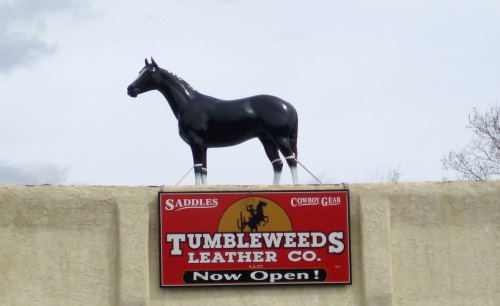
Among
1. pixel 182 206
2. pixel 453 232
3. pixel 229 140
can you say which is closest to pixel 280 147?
pixel 229 140

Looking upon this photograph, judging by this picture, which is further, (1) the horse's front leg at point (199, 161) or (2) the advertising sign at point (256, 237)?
(1) the horse's front leg at point (199, 161)

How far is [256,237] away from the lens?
54.5 feet

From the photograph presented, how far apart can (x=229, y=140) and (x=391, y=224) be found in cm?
308

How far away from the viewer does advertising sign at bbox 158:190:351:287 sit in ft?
54.1

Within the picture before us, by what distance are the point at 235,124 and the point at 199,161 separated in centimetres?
87

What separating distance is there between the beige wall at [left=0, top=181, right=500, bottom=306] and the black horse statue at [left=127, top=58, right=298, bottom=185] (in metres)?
0.98

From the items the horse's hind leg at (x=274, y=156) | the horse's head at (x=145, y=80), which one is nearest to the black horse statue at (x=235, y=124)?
the horse's hind leg at (x=274, y=156)

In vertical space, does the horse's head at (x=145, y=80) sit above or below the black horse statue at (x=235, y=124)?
above

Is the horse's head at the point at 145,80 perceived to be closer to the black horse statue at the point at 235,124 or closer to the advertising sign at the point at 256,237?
the black horse statue at the point at 235,124

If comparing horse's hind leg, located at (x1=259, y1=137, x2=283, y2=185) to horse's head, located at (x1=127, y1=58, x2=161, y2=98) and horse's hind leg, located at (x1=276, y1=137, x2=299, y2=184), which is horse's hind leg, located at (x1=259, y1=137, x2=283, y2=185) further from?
horse's head, located at (x1=127, y1=58, x2=161, y2=98)

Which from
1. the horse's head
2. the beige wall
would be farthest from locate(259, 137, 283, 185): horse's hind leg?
the horse's head

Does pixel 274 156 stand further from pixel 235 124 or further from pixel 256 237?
pixel 256 237

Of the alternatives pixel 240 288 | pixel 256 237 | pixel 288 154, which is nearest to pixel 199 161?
pixel 288 154

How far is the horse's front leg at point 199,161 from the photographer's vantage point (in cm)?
1738
